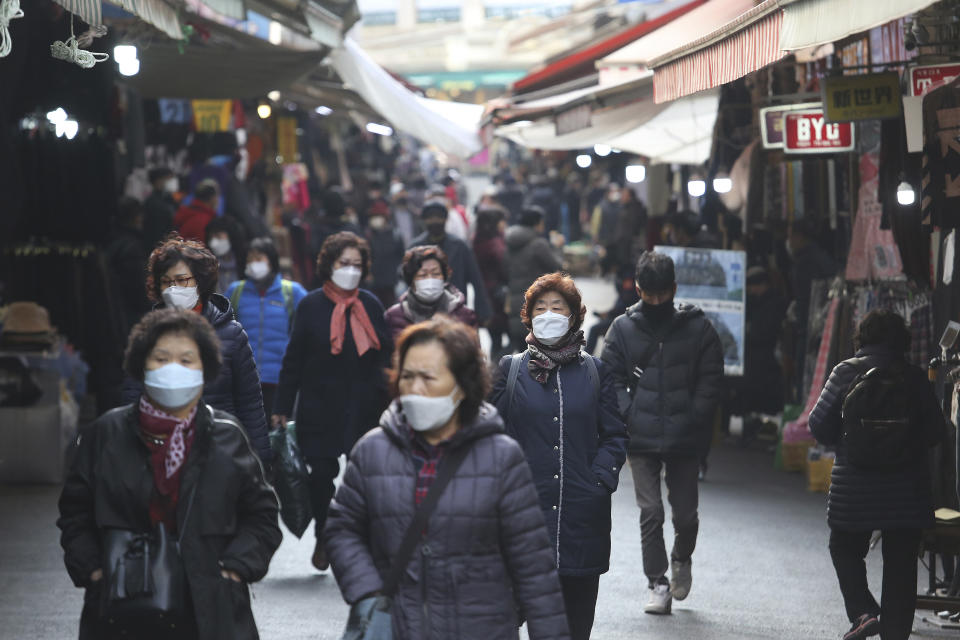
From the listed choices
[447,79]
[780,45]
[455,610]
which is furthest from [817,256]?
[447,79]

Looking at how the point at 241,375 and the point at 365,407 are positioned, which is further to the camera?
the point at 365,407

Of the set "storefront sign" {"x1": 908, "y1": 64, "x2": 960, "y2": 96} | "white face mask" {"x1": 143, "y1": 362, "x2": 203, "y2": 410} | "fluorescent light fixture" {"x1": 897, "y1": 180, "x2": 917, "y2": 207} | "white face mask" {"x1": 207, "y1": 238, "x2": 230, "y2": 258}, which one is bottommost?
"white face mask" {"x1": 143, "y1": 362, "x2": 203, "y2": 410}

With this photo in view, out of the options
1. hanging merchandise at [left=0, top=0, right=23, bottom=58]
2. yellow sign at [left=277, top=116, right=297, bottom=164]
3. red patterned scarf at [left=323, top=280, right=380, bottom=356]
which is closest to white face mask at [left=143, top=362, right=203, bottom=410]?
hanging merchandise at [left=0, top=0, right=23, bottom=58]

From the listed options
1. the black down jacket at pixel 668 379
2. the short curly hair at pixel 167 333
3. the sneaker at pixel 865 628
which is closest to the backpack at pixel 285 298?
the black down jacket at pixel 668 379

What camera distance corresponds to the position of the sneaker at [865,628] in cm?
687

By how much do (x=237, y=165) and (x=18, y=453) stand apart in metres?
7.30

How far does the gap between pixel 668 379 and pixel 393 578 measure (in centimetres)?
373

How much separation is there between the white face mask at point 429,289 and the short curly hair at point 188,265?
247 cm

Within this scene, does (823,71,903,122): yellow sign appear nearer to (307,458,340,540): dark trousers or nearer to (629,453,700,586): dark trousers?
(629,453,700,586): dark trousers

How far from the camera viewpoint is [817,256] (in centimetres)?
1220

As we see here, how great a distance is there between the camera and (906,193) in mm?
8617

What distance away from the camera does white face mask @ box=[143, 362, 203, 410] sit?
4504 millimetres

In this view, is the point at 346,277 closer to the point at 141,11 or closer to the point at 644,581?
the point at 141,11

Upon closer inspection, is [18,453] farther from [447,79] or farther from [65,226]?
[447,79]
